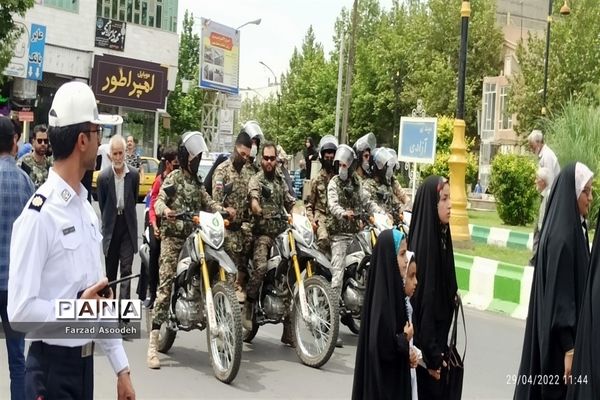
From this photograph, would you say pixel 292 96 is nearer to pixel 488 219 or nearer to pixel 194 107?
pixel 194 107

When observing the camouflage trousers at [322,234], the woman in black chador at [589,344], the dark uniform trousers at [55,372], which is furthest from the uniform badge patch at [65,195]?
the camouflage trousers at [322,234]

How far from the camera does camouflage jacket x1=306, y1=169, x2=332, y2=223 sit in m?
9.23

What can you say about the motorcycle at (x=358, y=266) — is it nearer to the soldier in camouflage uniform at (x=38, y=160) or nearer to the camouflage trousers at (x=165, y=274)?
the camouflage trousers at (x=165, y=274)

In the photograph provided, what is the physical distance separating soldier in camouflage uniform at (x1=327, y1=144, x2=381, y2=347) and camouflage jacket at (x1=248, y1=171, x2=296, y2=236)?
645 mm

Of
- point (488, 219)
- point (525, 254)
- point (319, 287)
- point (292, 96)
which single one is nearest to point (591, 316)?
point (319, 287)

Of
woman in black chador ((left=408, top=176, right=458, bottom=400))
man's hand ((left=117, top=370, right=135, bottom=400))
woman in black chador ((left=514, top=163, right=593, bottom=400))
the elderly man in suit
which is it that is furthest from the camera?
the elderly man in suit

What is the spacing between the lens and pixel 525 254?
16.3 metres

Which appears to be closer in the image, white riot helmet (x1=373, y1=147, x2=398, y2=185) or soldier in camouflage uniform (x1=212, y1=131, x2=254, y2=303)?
soldier in camouflage uniform (x1=212, y1=131, x2=254, y2=303)

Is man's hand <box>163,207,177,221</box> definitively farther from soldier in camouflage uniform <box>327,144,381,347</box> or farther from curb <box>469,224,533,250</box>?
curb <box>469,224,533,250</box>

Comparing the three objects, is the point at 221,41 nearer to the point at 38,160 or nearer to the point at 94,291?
the point at 38,160

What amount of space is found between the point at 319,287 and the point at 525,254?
9.59 meters

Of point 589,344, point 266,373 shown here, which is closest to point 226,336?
point 266,373

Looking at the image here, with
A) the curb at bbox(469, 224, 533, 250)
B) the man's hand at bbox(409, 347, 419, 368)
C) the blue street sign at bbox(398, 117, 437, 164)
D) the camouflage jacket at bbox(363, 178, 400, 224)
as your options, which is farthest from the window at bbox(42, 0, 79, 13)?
the man's hand at bbox(409, 347, 419, 368)

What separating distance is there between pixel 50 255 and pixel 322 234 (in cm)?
612
